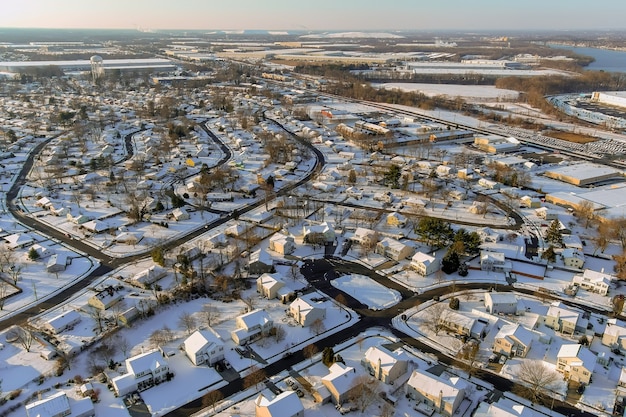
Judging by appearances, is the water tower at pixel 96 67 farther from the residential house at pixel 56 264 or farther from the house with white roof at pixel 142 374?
the house with white roof at pixel 142 374

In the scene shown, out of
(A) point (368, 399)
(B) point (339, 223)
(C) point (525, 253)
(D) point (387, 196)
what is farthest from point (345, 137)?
(A) point (368, 399)

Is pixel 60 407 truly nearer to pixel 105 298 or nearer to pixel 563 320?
pixel 105 298

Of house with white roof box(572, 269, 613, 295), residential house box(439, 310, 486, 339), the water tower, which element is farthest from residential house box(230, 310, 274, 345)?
the water tower

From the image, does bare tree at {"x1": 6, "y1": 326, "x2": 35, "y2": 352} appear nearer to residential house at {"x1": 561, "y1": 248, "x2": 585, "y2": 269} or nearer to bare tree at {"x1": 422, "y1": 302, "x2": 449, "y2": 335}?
bare tree at {"x1": 422, "y1": 302, "x2": 449, "y2": 335}

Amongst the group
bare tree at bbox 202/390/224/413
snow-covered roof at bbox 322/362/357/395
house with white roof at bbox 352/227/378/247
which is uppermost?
house with white roof at bbox 352/227/378/247

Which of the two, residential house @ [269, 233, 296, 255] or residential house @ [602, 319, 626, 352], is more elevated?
residential house @ [269, 233, 296, 255]

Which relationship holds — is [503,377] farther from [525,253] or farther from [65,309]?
[65,309]
